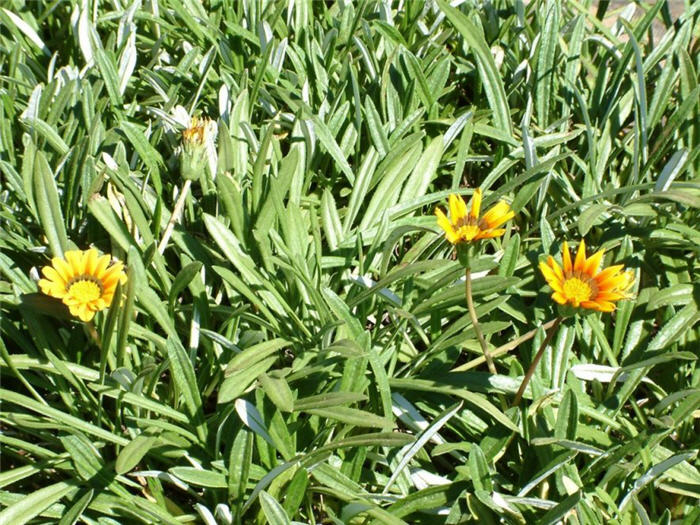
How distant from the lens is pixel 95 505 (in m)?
1.53

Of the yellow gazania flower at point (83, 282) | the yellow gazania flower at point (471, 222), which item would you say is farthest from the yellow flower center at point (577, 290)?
the yellow gazania flower at point (83, 282)

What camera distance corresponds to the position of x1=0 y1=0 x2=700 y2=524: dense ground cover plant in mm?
1564

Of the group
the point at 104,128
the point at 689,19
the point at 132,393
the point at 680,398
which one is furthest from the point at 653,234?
the point at 104,128

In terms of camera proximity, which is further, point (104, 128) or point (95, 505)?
point (104, 128)

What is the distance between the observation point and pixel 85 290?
152 centimetres

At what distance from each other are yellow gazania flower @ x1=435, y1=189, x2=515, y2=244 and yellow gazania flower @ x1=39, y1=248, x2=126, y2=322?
1.99ft

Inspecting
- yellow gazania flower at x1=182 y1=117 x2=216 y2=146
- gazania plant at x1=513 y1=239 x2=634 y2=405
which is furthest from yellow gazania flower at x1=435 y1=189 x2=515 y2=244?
yellow gazania flower at x1=182 y1=117 x2=216 y2=146

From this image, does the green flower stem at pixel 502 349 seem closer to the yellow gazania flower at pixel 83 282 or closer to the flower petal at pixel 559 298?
the flower petal at pixel 559 298

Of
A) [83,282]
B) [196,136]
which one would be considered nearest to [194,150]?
[196,136]

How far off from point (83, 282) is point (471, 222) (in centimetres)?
74

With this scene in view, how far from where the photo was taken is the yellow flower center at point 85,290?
1.49 m

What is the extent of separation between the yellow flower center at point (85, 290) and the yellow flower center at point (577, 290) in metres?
0.86

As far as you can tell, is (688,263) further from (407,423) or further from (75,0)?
(75,0)

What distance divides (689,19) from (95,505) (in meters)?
2.18
